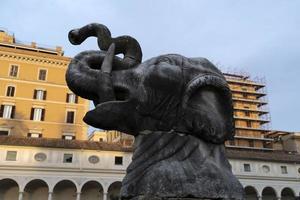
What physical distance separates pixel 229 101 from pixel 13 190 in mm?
36656

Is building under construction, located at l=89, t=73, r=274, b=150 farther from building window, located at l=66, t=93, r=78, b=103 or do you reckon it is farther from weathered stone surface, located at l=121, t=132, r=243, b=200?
weathered stone surface, located at l=121, t=132, r=243, b=200

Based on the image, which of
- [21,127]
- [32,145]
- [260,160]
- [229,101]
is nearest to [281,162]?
[260,160]

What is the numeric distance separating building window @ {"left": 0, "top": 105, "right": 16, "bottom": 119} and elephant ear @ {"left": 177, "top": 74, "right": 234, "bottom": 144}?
4670 cm

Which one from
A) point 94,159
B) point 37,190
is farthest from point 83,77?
point 37,190

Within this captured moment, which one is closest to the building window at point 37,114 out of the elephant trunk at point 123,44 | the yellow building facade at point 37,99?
the yellow building facade at point 37,99

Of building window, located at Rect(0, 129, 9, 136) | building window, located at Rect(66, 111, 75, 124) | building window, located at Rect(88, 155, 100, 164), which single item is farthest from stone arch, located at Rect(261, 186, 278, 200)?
building window, located at Rect(0, 129, 9, 136)

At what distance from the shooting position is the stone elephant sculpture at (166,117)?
376cm

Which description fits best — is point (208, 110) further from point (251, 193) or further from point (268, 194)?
point (268, 194)

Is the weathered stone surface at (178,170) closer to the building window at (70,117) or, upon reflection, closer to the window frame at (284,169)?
the window frame at (284,169)

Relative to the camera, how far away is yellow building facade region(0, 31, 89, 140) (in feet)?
155

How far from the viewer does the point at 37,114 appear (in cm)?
4878

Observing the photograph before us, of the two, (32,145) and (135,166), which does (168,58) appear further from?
(32,145)

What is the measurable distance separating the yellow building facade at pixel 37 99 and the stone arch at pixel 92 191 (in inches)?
460

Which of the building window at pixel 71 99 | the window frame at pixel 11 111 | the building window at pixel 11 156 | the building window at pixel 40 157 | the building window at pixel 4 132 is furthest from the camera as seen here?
the building window at pixel 71 99
